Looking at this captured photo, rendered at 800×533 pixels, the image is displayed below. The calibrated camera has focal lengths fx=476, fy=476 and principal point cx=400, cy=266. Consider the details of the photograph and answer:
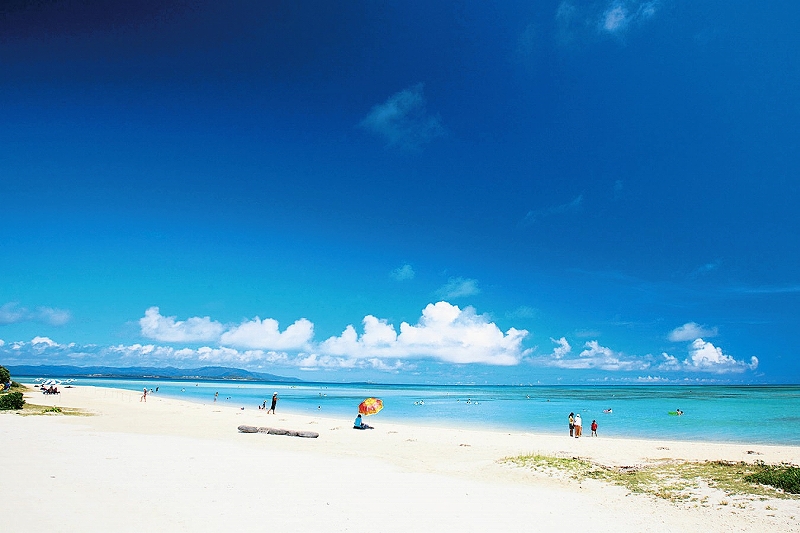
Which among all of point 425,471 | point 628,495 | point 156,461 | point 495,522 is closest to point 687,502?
point 628,495

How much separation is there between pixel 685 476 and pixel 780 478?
2590 mm

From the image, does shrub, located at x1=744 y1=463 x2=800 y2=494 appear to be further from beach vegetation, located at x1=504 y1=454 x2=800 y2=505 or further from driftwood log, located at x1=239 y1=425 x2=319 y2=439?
driftwood log, located at x1=239 y1=425 x2=319 y2=439

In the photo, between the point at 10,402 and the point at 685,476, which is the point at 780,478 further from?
the point at 10,402

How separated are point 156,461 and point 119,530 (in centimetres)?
828

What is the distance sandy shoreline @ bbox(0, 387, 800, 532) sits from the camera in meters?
10.4

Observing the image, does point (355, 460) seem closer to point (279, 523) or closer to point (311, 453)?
point (311, 453)

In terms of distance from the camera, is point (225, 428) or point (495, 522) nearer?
point (495, 522)

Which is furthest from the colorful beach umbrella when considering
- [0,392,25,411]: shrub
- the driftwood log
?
[0,392,25,411]: shrub

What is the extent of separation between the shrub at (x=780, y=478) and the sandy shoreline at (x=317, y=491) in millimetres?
1440

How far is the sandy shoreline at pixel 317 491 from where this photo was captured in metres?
10.4

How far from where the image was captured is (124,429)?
26672 millimetres

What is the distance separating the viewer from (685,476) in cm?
1575

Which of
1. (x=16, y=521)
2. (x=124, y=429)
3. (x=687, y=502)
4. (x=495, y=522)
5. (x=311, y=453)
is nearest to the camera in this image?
(x=16, y=521)

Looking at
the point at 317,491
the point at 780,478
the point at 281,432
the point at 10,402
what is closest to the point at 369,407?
the point at 281,432
